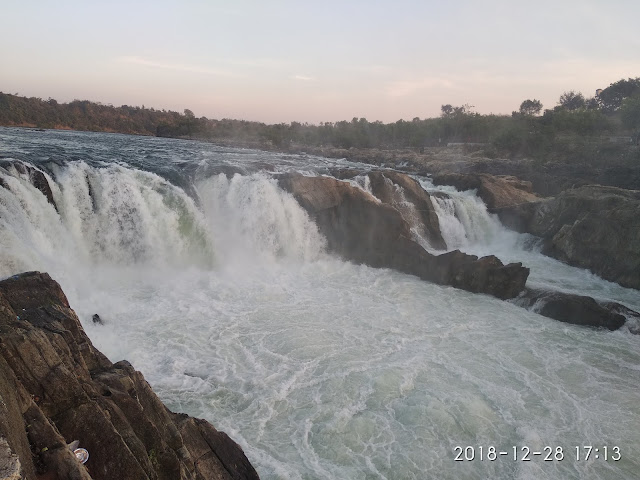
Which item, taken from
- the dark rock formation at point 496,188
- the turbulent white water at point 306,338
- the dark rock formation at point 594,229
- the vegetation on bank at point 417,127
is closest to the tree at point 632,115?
the vegetation on bank at point 417,127

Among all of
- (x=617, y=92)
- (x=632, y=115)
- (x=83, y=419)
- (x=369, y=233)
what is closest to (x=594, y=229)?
(x=369, y=233)

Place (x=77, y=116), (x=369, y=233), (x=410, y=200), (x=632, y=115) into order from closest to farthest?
(x=369, y=233), (x=410, y=200), (x=632, y=115), (x=77, y=116)

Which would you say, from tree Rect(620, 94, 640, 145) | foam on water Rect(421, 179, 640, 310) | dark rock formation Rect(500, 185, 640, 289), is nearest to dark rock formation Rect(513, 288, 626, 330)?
foam on water Rect(421, 179, 640, 310)

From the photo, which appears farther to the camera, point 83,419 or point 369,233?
point 369,233

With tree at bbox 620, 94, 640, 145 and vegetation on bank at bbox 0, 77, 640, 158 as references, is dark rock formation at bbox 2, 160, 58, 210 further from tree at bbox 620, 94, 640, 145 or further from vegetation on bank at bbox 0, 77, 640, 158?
tree at bbox 620, 94, 640, 145

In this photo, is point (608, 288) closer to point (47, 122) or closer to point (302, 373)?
point (302, 373)

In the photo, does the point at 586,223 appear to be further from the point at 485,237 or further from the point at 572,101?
the point at 572,101
